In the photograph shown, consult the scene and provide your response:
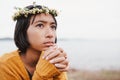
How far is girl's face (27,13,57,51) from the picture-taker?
2.85 meters

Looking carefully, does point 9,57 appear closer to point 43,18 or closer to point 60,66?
point 43,18

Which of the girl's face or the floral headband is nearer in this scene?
the girl's face

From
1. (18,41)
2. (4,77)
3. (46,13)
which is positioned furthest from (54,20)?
(4,77)

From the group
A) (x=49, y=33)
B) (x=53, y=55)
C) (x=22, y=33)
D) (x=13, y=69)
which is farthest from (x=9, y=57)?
(x=53, y=55)

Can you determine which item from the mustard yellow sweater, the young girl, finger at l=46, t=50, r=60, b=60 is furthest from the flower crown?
finger at l=46, t=50, r=60, b=60

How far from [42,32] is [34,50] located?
0.18 m

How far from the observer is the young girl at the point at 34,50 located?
2.63 metres

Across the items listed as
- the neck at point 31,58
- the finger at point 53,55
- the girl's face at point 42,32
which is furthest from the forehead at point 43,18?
the finger at point 53,55

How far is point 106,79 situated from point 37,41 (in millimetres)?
9903

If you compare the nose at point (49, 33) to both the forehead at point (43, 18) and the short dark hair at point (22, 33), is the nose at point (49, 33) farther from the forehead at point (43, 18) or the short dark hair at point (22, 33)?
the short dark hair at point (22, 33)

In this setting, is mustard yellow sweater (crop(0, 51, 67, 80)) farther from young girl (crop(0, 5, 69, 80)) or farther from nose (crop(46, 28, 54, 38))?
nose (crop(46, 28, 54, 38))

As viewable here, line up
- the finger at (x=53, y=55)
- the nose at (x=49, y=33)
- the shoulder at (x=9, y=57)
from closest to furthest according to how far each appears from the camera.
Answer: the finger at (x=53, y=55), the nose at (x=49, y=33), the shoulder at (x=9, y=57)

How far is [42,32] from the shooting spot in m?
2.91

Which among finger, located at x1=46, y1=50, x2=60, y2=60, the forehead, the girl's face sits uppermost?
the forehead
